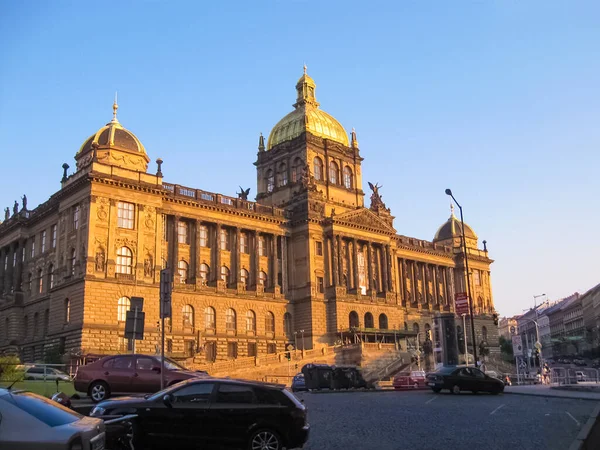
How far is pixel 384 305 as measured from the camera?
77.8 meters

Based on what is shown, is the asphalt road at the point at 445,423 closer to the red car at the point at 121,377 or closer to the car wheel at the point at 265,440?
the car wheel at the point at 265,440

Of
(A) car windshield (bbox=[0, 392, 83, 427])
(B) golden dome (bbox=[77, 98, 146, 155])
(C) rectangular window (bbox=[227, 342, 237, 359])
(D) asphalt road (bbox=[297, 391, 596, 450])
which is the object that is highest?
(B) golden dome (bbox=[77, 98, 146, 155])

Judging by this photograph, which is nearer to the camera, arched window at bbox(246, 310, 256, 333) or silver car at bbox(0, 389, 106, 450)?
silver car at bbox(0, 389, 106, 450)

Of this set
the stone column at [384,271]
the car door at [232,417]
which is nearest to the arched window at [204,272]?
the stone column at [384,271]

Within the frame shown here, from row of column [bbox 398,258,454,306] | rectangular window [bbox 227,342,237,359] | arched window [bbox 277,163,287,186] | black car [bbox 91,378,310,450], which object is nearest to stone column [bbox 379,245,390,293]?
row of column [bbox 398,258,454,306]

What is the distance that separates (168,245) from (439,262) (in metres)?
49.0

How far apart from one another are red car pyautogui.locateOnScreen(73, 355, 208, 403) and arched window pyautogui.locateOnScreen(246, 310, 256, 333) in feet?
149

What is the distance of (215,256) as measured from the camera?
67.1 m

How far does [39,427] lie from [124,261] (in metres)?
49.8

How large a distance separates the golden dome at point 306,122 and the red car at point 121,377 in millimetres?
62138

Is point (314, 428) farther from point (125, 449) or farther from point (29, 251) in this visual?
point (29, 251)

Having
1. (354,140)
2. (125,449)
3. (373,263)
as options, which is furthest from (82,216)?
(125,449)

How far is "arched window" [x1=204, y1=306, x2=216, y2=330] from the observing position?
6412cm

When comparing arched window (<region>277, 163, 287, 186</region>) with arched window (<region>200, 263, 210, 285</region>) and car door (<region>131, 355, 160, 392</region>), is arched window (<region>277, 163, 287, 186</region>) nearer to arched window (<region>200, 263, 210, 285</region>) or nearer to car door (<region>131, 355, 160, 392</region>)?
arched window (<region>200, 263, 210, 285</region>)
